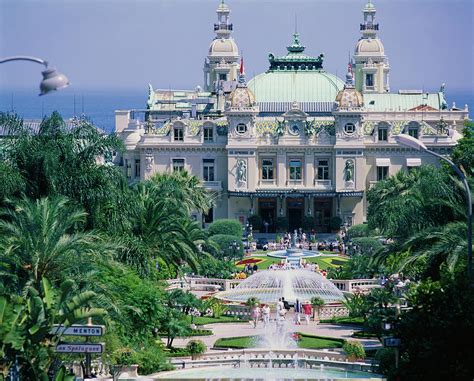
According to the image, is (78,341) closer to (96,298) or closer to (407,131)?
(96,298)

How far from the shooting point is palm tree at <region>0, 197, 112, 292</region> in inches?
2013

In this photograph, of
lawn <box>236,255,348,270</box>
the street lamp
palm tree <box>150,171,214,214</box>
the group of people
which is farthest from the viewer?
palm tree <box>150,171,214,214</box>

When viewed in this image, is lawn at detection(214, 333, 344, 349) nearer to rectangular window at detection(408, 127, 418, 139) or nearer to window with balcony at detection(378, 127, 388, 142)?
rectangular window at detection(408, 127, 418, 139)

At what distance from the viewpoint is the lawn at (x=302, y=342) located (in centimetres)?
6675

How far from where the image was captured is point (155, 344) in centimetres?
6081

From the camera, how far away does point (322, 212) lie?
5044 inches

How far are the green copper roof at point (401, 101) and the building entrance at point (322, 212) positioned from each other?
13.7 meters

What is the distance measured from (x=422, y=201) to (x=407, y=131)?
183 feet

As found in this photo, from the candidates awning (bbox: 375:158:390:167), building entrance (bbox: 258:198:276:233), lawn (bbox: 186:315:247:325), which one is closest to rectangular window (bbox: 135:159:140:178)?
building entrance (bbox: 258:198:276:233)

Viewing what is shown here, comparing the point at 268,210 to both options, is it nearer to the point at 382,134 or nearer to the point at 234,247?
the point at 382,134

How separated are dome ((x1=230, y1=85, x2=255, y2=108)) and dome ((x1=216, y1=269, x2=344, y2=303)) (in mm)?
42840

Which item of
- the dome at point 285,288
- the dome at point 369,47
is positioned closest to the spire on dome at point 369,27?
the dome at point 369,47

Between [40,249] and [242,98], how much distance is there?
74.9 meters

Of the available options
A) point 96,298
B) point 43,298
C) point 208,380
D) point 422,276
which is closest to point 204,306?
point 422,276
